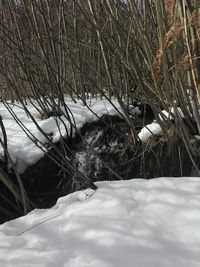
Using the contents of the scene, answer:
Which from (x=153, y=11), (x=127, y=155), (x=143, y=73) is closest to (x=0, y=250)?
(x=143, y=73)

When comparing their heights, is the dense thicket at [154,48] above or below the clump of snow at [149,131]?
above

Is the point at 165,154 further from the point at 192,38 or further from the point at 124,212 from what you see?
the point at 124,212

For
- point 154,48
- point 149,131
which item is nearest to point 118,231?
point 154,48


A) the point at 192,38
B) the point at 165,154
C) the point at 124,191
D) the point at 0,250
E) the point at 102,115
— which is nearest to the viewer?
the point at 0,250

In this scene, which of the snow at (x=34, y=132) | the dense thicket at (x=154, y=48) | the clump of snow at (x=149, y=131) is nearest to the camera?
the dense thicket at (x=154, y=48)

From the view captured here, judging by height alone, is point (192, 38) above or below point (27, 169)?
above

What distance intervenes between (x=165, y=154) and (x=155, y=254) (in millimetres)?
2725

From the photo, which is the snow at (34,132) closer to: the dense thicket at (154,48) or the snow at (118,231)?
the dense thicket at (154,48)

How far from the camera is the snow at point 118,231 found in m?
1.81

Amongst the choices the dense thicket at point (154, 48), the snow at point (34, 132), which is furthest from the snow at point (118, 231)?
the snow at point (34, 132)

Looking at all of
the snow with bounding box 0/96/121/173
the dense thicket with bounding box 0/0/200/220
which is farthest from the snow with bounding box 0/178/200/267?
the snow with bounding box 0/96/121/173

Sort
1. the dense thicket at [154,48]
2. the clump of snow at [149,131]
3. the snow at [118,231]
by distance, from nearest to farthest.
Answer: the snow at [118,231], the dense thicket at [154,48], the clump of snow at [149,131]

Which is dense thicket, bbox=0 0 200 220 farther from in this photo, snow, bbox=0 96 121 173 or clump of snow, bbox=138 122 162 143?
snow, bbox=0 96 121 173

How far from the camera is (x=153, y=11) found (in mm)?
3758
